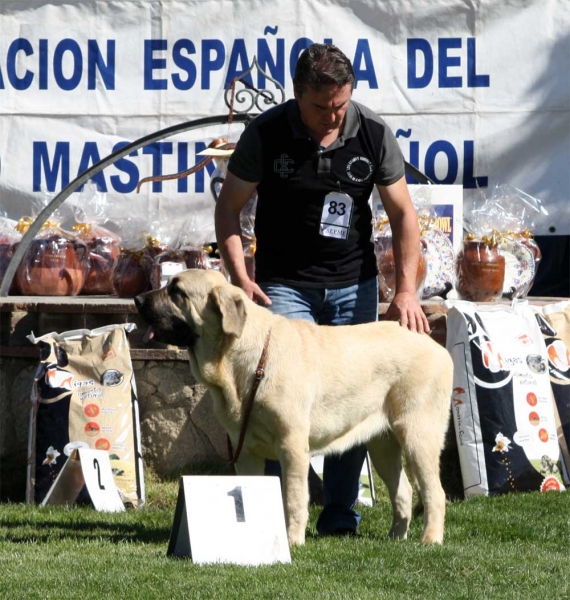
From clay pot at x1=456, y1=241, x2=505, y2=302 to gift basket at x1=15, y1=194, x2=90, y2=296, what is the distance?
269cm

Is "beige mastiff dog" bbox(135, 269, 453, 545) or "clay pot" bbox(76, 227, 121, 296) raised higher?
"clay pot" bbox(76, 227, 121, 296)

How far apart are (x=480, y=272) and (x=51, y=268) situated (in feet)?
9.79

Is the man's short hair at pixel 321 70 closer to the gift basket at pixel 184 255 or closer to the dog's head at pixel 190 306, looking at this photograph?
the dog's head at pixel 190 306

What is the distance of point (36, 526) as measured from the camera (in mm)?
5637

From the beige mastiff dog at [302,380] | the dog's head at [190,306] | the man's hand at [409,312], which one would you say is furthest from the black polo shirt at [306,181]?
the dog's head at [190,306]

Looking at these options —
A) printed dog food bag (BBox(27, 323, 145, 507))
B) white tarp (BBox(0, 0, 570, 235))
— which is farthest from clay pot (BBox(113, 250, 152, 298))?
white tarp (BBox(0, 0, 570, 235))

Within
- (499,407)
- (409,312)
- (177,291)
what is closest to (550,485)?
(499,407)

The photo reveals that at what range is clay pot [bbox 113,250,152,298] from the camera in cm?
723

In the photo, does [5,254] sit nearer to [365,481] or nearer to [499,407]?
[365,481]

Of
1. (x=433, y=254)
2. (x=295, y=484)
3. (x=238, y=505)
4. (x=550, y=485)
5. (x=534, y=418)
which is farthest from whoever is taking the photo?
(x=433, y=254)

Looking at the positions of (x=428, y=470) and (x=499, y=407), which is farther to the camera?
(x=499, y=407)

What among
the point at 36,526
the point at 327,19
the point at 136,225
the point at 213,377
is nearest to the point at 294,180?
the point at 213,377

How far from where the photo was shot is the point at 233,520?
4.50 m

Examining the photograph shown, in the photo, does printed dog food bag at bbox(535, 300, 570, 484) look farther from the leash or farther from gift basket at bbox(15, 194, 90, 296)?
gift basket at bbox(15, 194, 90, 296)
